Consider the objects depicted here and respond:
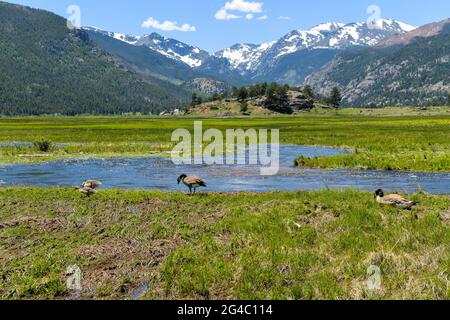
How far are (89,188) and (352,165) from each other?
83.7 feet

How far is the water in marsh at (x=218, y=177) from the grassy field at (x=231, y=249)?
30.6 ft

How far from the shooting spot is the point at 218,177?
4022 cm

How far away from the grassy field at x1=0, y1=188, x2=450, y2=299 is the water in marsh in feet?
30.6

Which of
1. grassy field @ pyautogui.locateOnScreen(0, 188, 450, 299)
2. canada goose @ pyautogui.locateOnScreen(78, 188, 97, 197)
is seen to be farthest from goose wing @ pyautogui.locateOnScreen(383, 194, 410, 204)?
canada goose @ pyautogui.locateOnScreen(78, 188, 97, 197)

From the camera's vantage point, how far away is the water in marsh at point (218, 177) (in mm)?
34469

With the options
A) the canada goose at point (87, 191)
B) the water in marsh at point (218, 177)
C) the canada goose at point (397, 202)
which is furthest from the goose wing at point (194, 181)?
the canada goose at point (397, 202)

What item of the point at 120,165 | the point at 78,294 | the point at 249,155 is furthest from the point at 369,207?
the point at 249,155

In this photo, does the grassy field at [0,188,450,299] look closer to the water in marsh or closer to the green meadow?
the green meadow

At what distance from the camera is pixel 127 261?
1664 centimetres

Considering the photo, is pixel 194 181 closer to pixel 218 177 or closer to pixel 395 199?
pixel 395 199

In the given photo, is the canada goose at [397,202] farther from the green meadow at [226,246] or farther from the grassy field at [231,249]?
the green meadow at [226,246]

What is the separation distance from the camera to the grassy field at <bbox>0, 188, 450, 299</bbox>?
14.4 m

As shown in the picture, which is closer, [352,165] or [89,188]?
[89,188]
